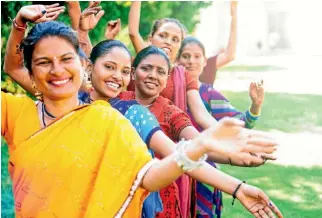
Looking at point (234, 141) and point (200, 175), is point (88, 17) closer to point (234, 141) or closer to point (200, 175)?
point (200, 175)

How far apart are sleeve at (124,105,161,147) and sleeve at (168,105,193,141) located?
0.70 ft

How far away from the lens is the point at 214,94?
2.68 meters

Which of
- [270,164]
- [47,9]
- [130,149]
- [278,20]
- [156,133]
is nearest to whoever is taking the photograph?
[130,149]

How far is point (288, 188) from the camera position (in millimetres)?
4344

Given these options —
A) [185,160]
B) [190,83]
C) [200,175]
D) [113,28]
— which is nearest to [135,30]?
[113,28]

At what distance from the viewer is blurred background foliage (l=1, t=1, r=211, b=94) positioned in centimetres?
448

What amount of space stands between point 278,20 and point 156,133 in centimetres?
421

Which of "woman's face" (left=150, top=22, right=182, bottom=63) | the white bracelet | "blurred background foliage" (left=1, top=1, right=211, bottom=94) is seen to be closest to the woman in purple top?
"woman's face" (left=150, top=22, right=182, bottom=63)

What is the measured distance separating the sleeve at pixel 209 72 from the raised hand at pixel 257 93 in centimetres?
63

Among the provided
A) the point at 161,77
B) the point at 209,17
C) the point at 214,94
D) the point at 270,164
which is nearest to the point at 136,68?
the point at 161,77

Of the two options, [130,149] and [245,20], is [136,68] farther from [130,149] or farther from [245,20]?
[245,20]

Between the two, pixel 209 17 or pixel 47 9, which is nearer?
pixel 47 9

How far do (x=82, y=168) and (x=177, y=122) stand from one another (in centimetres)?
59

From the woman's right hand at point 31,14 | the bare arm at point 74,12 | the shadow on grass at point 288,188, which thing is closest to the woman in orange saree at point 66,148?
the woman's right hand at point 31,14
